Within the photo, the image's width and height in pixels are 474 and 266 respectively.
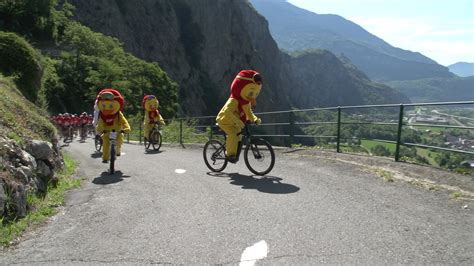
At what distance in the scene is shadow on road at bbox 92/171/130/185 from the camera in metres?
9.07

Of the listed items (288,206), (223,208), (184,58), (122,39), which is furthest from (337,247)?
(184,58)

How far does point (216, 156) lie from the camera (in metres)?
9.95

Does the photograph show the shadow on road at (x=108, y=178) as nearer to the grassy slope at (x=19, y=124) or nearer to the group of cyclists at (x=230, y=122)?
the group of cyclists at (x=230, y=122)

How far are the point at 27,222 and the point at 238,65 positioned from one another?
393 feet

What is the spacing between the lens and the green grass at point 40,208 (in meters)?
5.22

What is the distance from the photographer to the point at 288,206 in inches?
250

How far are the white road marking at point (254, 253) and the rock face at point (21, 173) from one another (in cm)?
309

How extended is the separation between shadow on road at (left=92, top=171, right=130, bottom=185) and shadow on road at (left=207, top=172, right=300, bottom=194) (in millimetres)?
2250

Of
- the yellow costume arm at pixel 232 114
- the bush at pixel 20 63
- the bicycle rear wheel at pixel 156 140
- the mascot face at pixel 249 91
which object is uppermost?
the bush at pixel 20 63

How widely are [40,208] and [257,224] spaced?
10.8 ft

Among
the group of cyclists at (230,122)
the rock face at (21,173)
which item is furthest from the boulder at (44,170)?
the group of cyclists at (230,122)

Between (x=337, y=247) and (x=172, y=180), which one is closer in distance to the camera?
(x=337, y=247)

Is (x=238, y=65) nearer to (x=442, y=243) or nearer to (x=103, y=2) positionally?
(x=103, y=2)

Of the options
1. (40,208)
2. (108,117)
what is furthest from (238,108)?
(40,208)
